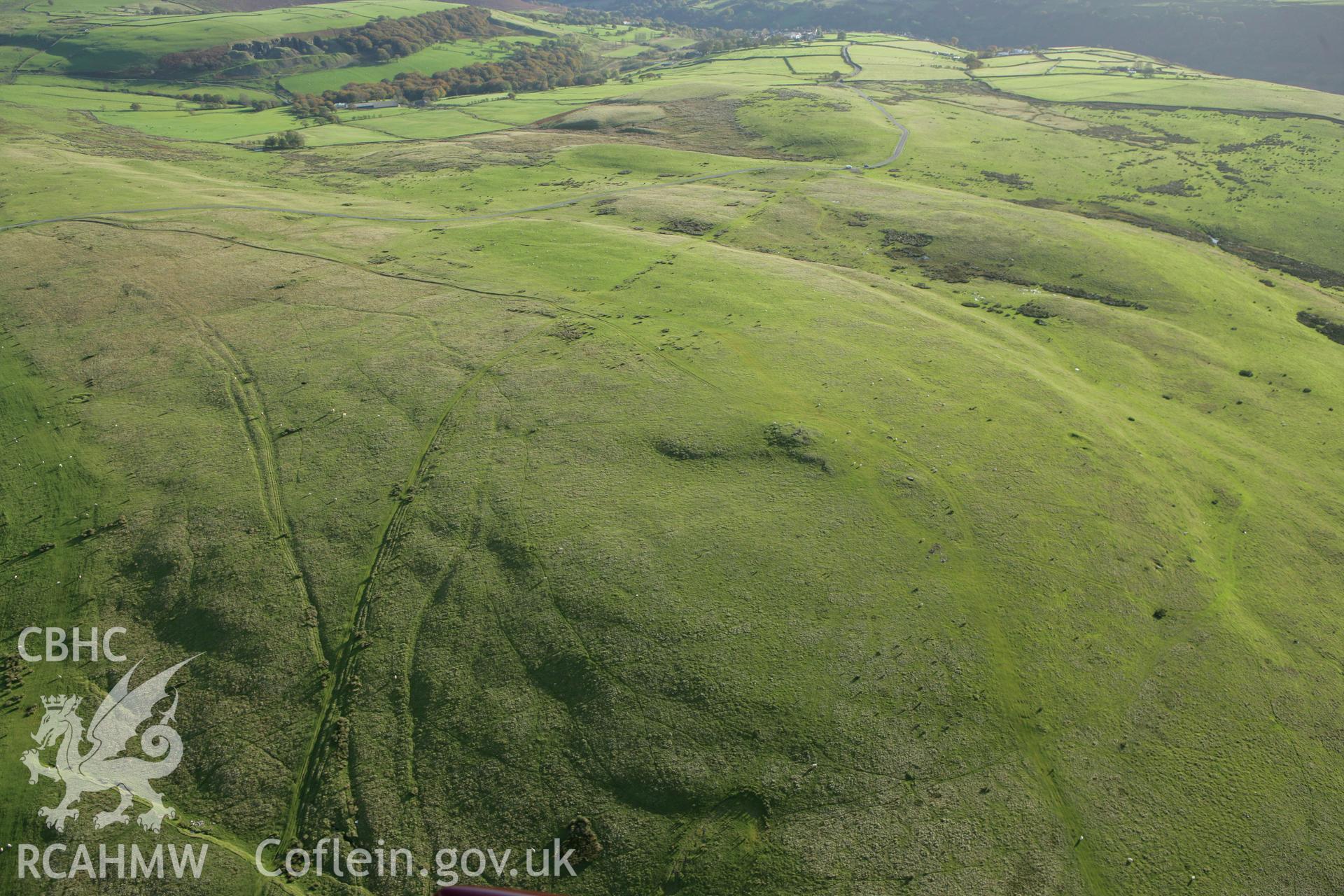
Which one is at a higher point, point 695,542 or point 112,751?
point 695,542

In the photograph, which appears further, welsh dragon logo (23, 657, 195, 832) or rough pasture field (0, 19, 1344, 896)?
welsh dragon logo (23, 657, 195, 832)

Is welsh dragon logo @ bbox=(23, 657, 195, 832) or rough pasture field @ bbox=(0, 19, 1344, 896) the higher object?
rough pasture field @ bbox=(0, 19, 1344, 896)

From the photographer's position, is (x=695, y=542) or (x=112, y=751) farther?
(x=695, y=542)

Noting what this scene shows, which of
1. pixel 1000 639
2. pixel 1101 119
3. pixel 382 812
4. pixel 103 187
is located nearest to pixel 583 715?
pixel 382 812
